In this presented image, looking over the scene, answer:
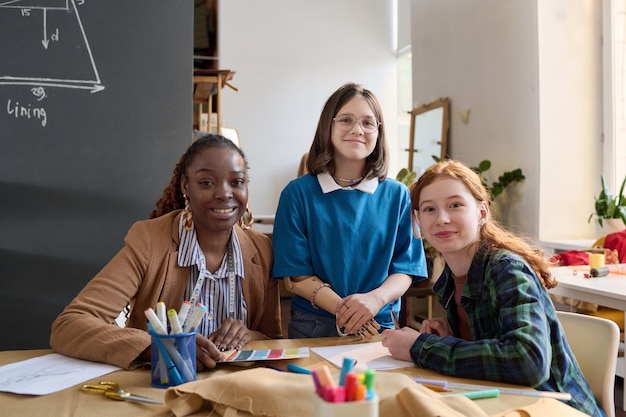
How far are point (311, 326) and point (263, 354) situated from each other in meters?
0.52

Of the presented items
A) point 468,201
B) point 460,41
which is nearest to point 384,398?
point 468,201

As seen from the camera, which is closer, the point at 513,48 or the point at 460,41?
the point at 513,48

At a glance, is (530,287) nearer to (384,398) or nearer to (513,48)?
(384,398)

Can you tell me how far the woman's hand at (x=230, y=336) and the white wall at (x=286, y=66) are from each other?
7.38 metres

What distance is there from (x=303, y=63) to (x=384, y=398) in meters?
8.63

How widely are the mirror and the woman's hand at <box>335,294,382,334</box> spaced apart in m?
5.15

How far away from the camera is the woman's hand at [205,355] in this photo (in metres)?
1.37

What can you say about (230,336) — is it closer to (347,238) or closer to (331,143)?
(347,238)

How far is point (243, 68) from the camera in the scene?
9039 millimetres

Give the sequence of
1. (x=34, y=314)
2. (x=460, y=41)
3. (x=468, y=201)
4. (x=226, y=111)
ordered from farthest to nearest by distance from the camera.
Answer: (x=226, y=111) < (x=460, y=41) < (x=34, y=314) < (x=468, y=201)

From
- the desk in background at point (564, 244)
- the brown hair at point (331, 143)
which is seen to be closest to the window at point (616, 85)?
the desk in background at point (564, 244)

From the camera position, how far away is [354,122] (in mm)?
1979

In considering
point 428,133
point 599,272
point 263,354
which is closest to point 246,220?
point 263,354

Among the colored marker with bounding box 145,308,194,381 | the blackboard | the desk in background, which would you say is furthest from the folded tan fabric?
the desk in background
